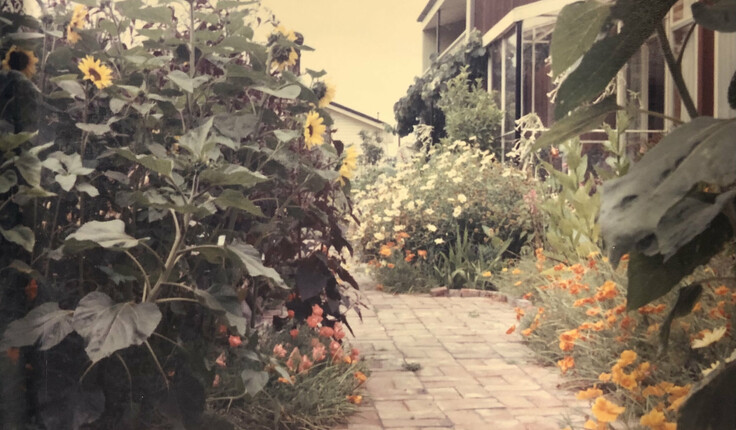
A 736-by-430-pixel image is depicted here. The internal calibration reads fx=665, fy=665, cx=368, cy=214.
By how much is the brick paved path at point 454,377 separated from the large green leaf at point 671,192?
1.84 meters

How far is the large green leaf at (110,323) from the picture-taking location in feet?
4.71

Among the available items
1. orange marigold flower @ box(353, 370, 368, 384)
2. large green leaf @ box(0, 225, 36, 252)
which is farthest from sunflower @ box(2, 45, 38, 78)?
orange marigold flower @ box(353, 370, 368, 384)

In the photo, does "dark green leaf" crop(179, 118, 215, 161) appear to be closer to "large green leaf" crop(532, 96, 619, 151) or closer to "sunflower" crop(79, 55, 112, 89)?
"sunflower" crop(79, 55, 112, 89)

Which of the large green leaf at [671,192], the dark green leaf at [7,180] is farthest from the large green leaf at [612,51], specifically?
the dark green leaf at [7,180]

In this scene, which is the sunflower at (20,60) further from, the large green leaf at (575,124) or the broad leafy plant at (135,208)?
the large green leaf at (575,124)

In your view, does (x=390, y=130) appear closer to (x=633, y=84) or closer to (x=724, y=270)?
(x=633, y=84)

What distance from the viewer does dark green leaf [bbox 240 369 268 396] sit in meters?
1.83

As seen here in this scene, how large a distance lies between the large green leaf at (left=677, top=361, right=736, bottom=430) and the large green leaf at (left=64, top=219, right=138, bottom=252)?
116cm

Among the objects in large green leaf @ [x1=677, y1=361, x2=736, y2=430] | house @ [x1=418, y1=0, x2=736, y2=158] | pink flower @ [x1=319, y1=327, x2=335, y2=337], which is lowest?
pink flower @ [x1=319, y1=327, x2=335, y2=337]

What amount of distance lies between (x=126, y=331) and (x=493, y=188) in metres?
5.19

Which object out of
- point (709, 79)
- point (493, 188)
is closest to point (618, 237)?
point (709, 79)

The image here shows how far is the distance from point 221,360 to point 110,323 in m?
0.89

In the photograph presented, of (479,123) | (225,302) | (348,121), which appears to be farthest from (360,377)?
(479,123)

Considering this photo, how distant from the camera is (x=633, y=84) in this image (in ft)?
22.5
